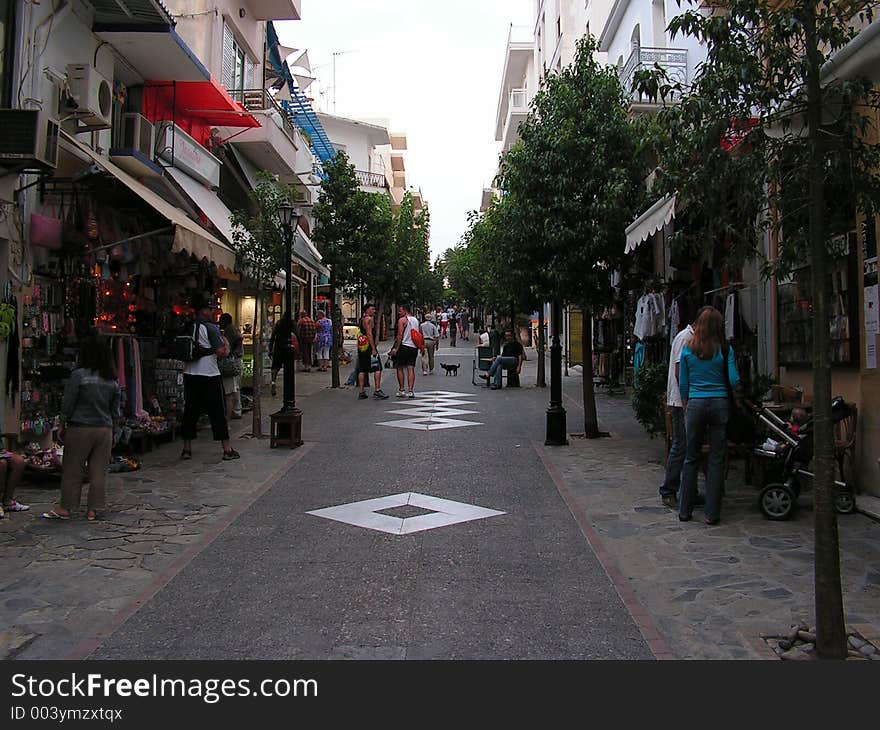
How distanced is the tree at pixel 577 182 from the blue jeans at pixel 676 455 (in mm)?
3773

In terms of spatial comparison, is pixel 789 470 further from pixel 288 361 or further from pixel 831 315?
pixel 288 361

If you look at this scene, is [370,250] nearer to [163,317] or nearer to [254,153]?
[254,153]

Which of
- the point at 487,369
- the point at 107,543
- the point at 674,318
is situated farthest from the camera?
the point at 487,369

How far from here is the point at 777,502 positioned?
21.9ft

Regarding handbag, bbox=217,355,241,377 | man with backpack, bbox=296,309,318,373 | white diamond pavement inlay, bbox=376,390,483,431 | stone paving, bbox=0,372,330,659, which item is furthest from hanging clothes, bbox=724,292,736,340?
man with backpack, bbox=296,309,318,373

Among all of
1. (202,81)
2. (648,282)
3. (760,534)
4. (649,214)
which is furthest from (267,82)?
(760,534)

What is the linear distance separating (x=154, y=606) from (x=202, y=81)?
36.6 ft

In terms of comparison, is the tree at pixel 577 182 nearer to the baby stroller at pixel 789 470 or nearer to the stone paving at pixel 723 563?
the stone paving at pixel 723 563

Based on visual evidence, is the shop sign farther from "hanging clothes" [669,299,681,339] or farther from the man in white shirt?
the man in white shirt

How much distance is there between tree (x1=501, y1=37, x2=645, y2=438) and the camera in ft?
34.4

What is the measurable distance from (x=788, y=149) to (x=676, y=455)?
11.3ft

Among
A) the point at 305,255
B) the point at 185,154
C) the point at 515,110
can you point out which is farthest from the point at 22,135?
the point at 515,110

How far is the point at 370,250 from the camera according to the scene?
19.9m

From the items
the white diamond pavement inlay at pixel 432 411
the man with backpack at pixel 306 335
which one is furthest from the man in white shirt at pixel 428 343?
the white diamond pavement inlay at pixel 432 411
